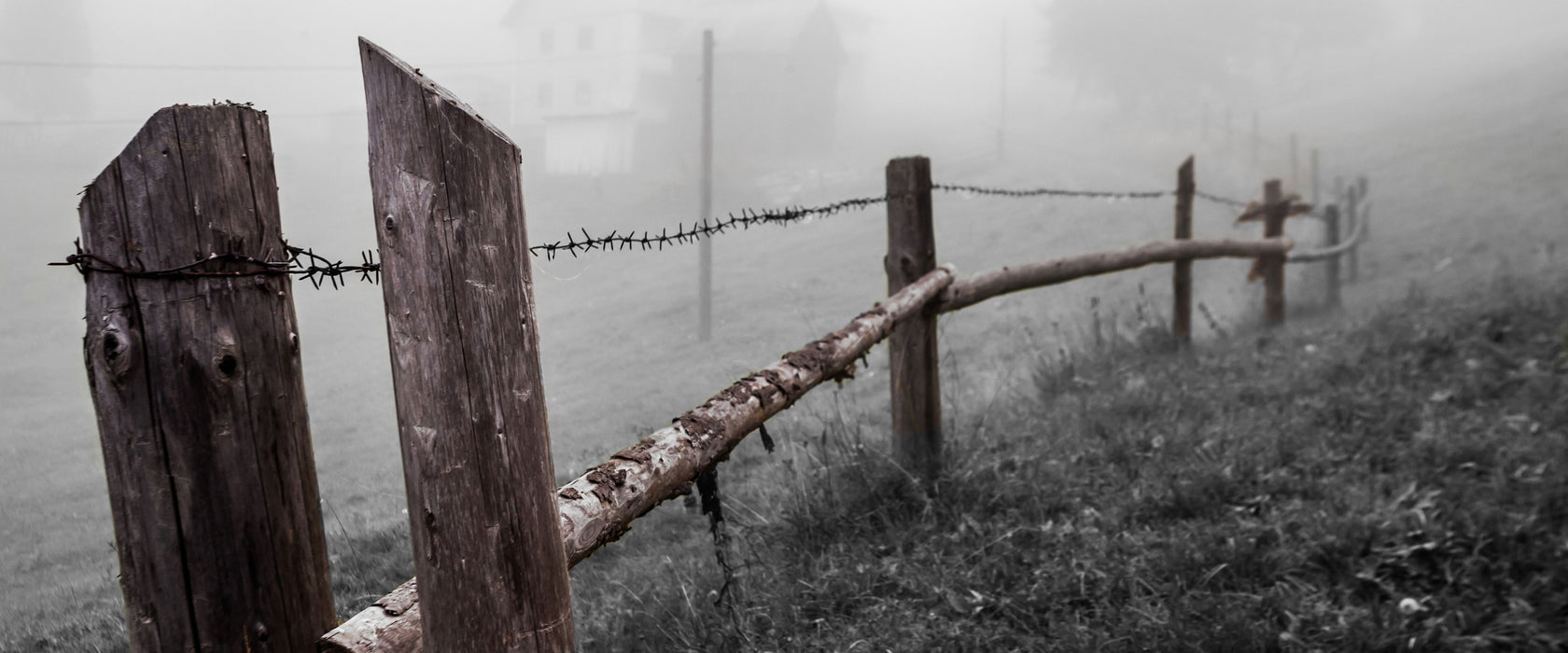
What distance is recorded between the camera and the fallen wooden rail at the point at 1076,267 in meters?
4.12

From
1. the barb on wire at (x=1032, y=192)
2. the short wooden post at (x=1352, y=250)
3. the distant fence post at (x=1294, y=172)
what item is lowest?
the short wooden post at (x=1352, y=250)

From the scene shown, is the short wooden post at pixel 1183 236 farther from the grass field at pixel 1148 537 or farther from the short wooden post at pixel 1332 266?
the short wooden post at pixel 1332 266

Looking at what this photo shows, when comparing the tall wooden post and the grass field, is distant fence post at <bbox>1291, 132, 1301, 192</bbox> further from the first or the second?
the grass field

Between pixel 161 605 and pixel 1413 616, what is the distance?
10.5 ft

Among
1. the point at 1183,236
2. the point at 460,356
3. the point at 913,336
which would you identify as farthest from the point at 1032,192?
the point at 460,356

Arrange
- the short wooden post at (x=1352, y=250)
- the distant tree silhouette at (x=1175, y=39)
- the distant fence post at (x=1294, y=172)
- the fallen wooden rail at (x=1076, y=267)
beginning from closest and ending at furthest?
1. the fallen wooden rail at (x=1076, y=267)
2. the short wooden post at (x=1352, y=250)
3. the distant fence post at (x=1294, y=172)
4. the distant tree silhouette at (x=1175, y=39)

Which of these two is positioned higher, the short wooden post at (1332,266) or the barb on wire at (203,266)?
the barb on wire at (203,266)

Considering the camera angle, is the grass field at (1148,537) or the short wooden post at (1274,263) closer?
the grass field at (1148,537)

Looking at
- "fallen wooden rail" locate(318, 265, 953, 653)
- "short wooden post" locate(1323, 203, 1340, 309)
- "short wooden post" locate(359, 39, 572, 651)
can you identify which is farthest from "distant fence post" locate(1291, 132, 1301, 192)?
"short wooden post" locate(359, 39, 572, 651)

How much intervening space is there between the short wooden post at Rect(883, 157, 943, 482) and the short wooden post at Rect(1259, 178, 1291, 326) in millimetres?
5614

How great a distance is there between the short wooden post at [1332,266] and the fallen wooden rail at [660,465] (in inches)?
340

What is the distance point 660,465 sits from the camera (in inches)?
78.0

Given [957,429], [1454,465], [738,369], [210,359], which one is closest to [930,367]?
[957,429]

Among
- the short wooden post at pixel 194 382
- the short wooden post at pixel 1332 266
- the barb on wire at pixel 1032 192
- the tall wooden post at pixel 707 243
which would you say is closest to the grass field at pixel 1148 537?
the barb on wire at pixel 1032 192
